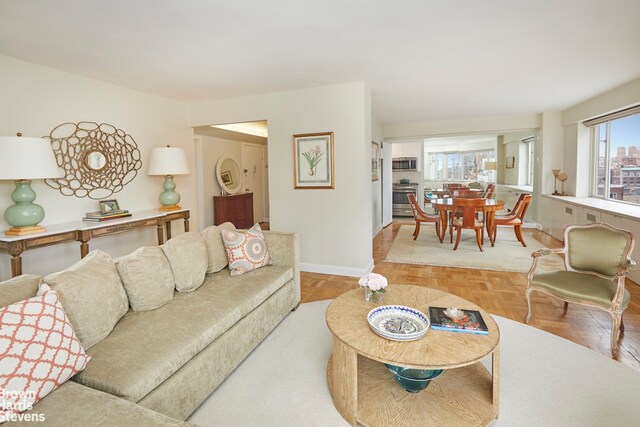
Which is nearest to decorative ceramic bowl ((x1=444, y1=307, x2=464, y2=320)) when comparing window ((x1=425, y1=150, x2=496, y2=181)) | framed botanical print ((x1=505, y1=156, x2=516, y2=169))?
framed botanical print ((x1=505, y1=156, x2=516, y2=169))

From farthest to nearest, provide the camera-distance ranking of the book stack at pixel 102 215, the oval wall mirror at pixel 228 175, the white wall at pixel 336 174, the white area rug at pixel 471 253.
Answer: the oval wall mirror at pixel 228 175 < the white area rug at pixel 471 253 < the white wall at pixel 336 174 < the book stack at pixel 102 215

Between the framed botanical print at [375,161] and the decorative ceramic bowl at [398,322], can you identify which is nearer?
the decorative ceramic bowl at [398,322]

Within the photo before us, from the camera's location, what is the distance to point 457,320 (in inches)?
69.4

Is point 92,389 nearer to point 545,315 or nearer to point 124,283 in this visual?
point 124,283

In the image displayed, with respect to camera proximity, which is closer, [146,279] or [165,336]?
[165,336]

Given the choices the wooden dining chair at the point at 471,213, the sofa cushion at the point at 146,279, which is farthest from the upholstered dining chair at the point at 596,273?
the sofa cushion at the point at 146,279

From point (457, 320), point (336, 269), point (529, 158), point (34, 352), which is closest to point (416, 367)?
point (457, 320)

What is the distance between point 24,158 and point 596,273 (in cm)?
453

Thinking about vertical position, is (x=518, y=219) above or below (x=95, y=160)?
below

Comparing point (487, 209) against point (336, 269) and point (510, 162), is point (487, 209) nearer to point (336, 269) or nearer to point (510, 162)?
point (336, 269)

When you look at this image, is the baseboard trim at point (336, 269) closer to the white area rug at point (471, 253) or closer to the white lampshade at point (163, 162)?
the white area rug at point (471, 253)

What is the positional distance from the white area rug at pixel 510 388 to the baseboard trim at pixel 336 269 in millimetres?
1498

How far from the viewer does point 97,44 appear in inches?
102

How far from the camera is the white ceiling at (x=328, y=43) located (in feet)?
6.87
